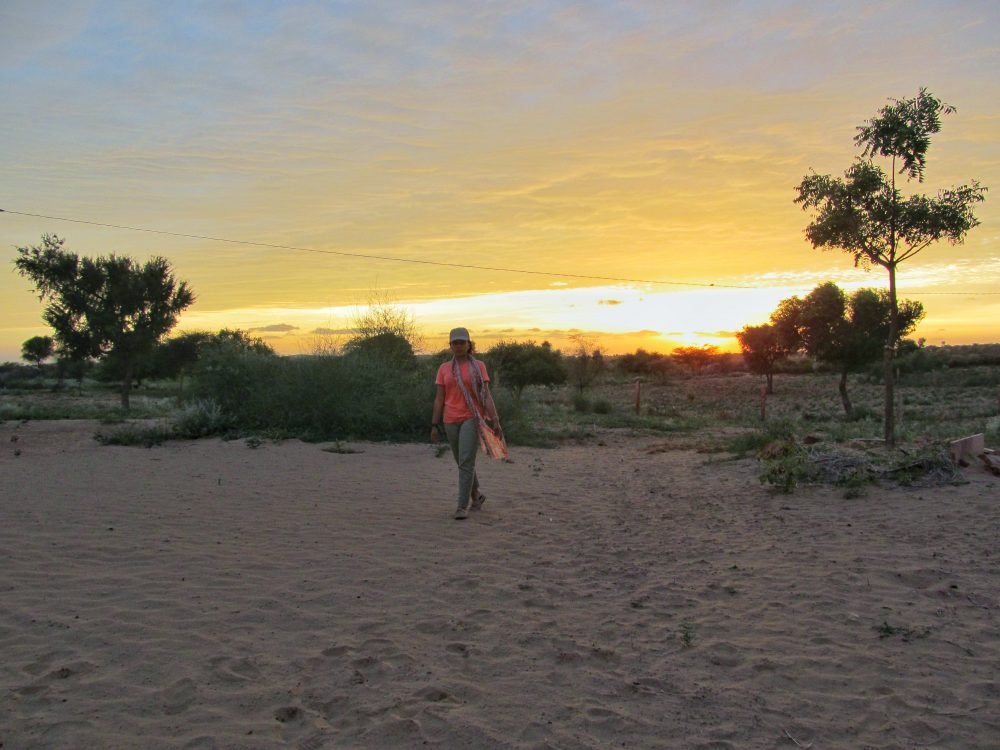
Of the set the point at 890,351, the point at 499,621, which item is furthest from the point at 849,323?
the point at 499,621

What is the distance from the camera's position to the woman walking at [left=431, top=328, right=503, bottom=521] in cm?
788

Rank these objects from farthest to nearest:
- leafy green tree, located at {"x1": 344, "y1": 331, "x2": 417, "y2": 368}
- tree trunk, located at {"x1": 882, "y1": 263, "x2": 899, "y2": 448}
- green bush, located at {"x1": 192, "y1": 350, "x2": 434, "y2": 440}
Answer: leafy green tree, located at {"x1": 344, "y1": 331, "x2": 417, "y2": 368}, green bush, located at {"x1": 192, "y1": 350, "x2": 434, "y2": 440}, tree trunk, located at {"x1": 882, "y1": 263, "x2": 899, "y2": 448}

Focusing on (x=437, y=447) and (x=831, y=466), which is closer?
(x=831, y=466)

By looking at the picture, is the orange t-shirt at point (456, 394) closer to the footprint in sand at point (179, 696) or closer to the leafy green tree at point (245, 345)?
the footprint in sand at point (179, 696)

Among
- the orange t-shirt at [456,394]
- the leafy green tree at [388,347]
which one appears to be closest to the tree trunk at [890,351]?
the orange t-shirt at [456,394]

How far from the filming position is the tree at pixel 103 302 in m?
28.5

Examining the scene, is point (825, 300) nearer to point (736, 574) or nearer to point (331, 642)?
point (736, 574)

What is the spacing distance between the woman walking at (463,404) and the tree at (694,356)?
5556cm

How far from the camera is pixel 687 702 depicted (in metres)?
3.91

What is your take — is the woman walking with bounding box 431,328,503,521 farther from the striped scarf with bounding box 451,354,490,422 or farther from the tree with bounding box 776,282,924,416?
the tree with bounding box 776,282,924,416

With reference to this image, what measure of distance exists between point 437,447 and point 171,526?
735 centimetres

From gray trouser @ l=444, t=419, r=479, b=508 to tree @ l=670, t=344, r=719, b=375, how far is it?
5556 centimetres

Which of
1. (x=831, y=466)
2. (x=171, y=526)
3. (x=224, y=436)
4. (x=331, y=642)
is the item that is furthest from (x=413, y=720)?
(x=224, y=436)

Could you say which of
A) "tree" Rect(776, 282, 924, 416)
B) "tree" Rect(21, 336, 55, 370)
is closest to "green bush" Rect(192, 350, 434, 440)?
"tree" Rect(776, 282, 924, 416)
